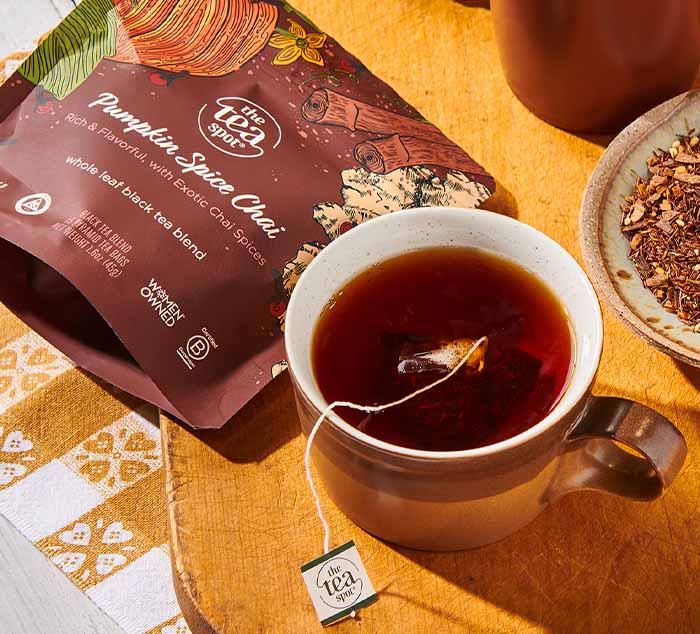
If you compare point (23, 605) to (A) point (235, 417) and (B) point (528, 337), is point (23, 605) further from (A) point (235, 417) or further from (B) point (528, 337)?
(B) point (528, 337)

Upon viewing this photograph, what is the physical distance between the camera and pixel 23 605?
3.56 feet

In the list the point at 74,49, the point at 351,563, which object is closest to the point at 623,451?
the point at 351,563

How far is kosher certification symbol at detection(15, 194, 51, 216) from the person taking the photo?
954mm

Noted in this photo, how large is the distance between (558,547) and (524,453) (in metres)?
0.19

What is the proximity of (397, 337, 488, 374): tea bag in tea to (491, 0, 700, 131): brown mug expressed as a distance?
44 centimetres

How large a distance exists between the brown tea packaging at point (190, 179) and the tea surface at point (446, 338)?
0.16 meters

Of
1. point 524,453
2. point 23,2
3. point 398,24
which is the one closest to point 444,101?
point 398,24

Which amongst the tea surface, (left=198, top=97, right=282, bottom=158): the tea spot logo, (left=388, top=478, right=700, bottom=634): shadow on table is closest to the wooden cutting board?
(left=388, top=478, right=700, bottom=634): shadow on table

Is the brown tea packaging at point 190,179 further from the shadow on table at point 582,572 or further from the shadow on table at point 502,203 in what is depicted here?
the shadow on table at point 582,572

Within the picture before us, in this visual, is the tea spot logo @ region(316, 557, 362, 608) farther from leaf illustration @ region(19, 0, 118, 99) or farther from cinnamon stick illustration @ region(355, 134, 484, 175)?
leaf illustration @ region(19, 0, 118, 99)

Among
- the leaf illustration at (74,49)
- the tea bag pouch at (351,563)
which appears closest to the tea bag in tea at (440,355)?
the tea bag pouch at (351,563)

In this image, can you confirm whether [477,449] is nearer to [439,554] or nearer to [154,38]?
[439,554]

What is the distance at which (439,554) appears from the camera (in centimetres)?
82

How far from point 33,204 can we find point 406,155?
41cm
